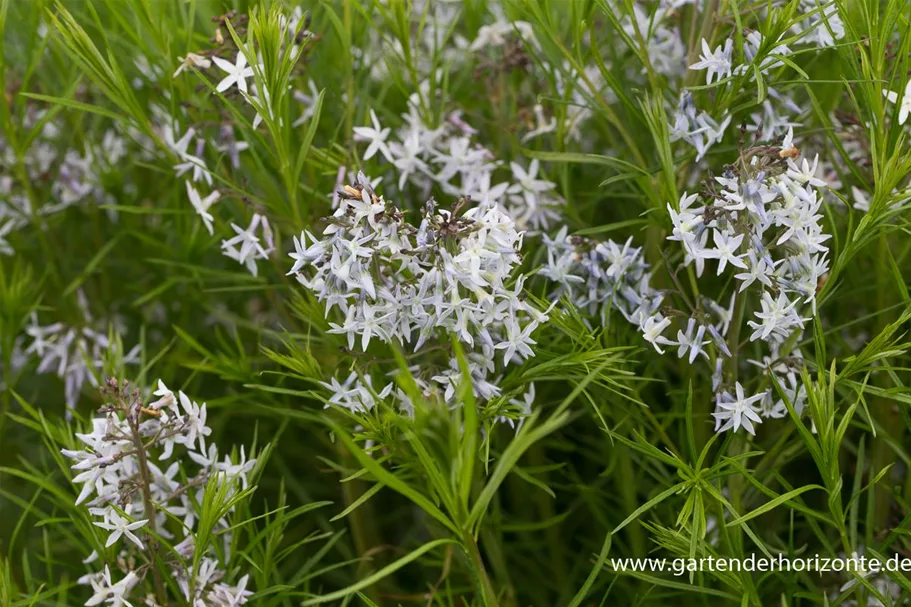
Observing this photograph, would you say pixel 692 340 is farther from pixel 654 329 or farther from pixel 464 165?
pixel 464 165

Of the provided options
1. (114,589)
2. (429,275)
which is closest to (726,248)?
(429,275)

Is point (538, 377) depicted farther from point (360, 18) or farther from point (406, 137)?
point (360, 18)

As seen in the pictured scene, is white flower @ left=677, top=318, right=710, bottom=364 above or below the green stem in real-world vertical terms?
above

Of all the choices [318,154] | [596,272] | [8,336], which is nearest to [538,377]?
[596,272]

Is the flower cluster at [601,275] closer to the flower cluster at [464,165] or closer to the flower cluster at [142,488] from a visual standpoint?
the flower cluster at [464,165]

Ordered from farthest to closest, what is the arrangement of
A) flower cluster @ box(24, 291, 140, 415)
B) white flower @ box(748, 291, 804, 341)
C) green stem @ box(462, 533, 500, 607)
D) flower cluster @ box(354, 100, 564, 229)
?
flower cluster @ box(24, 291, 140, 415) → flower cluster @ box(354, 100, 564, 229) → white flower @ box(748, 291, 804, 341) → green stem @ box(462, 533, 500, 607)

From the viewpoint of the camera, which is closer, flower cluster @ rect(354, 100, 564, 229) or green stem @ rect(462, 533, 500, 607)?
green stem @ rect(462, 533, 500, 607)

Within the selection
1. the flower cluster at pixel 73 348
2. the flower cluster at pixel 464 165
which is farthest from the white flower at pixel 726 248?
the flower cluster at pixel 73 348

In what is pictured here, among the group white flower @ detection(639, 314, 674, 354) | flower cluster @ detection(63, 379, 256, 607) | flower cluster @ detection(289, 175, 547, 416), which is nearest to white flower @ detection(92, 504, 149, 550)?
flower cluster @ detection(63, 379, 256, 607)

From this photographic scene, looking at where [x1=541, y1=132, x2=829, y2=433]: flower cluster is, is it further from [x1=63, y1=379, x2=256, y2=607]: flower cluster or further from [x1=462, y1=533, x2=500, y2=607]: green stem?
[x1=63, y1=379, x2=256, y2=607]: flower cluster
